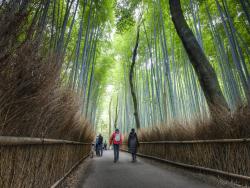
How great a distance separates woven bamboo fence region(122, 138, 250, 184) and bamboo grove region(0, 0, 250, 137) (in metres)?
0.58

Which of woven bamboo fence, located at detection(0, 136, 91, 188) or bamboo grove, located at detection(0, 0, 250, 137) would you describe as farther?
bamboo grove, located at detection(0, 0, 250, 137)

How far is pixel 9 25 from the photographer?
92 centimetres

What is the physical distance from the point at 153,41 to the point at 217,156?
8.04 metres

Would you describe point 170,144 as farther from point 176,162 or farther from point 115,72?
point 115,72

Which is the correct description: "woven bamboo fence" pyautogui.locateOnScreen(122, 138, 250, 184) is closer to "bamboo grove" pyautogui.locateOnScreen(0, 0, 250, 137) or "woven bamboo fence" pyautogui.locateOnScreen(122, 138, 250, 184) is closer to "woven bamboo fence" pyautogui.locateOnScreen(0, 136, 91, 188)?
"bamboo grove" pyautogui.locateOnScreen(0, 0, 250, 137)

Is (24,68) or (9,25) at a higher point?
(9,25)

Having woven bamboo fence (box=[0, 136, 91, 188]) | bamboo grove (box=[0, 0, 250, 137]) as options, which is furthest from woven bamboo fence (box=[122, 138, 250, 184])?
woven bamboo fence (box=[0, 136, 91, 188])

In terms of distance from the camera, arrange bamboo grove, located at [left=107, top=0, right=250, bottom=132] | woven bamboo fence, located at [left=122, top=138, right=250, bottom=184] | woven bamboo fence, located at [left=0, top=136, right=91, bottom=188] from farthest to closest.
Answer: bamboo grove, located at [left=107, top=0, right=250, bottom=132]
woven bamboo fence, located at [left=122, top=138, right=250, bottom=184]
woven bamboo fence, located at [left=0, top=136, right=91, bottom=188]

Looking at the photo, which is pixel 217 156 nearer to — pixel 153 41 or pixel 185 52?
pixel 185 52

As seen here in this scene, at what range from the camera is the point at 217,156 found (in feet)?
9.69

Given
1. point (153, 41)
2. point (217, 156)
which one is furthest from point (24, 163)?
point (153, 41)

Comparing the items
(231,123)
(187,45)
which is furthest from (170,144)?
(187,45)

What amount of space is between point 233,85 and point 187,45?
3.45 meters

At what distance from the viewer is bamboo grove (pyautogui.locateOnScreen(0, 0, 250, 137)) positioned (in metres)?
2.55
